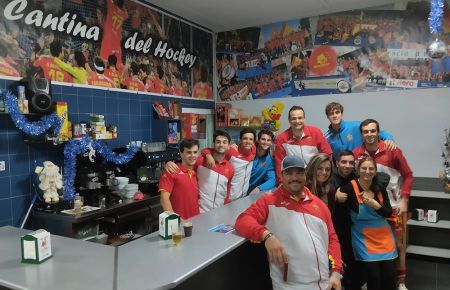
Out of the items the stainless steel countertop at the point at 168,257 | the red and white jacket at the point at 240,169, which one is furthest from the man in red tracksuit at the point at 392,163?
the stainless steel countertop at the point at 168,257

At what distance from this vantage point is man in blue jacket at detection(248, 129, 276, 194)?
11.9 ft

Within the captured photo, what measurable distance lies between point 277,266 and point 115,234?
220cm

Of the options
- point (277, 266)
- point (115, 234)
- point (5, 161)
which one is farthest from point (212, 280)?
point (5, 161)

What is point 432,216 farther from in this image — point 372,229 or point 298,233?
point 298,233

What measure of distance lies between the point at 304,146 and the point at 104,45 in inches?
103

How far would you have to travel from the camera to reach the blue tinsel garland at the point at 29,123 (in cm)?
294

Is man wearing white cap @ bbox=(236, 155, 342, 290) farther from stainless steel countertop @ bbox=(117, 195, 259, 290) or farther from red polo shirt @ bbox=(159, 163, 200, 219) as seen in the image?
red polo shirt @ bbox=(159, 163, 200, 219)

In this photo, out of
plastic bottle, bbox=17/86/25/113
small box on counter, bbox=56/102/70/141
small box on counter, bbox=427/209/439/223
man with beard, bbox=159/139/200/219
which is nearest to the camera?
man with beard, bbox=159/139/200/219

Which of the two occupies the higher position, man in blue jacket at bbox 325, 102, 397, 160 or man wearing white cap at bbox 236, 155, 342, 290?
man in blue jacket at bbox 325, 102, 397, 160

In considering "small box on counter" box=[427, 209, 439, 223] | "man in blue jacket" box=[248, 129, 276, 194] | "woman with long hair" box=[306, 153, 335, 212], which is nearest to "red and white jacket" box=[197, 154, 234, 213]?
"man in blue jacket" box=[248, 129, 276, 194]

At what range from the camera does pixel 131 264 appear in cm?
170

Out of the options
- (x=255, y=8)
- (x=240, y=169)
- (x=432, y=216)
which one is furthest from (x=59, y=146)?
(x=432, y=216)

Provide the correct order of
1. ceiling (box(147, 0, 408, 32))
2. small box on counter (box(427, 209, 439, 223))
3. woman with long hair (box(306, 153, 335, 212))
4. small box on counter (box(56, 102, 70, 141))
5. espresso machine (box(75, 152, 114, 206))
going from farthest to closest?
ceiling (box(147, 0, 408, 32)) → small box on counter (box(427, 209, 439, 223)) → espresso machine (box(75, 152, 114, 206)) → small box on counter (box(56, 102, 70, 141)) → woman with long hair (box(306, 153, 335, 212))

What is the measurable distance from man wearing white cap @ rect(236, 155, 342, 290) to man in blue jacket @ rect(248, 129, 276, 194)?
1478 millimetres
